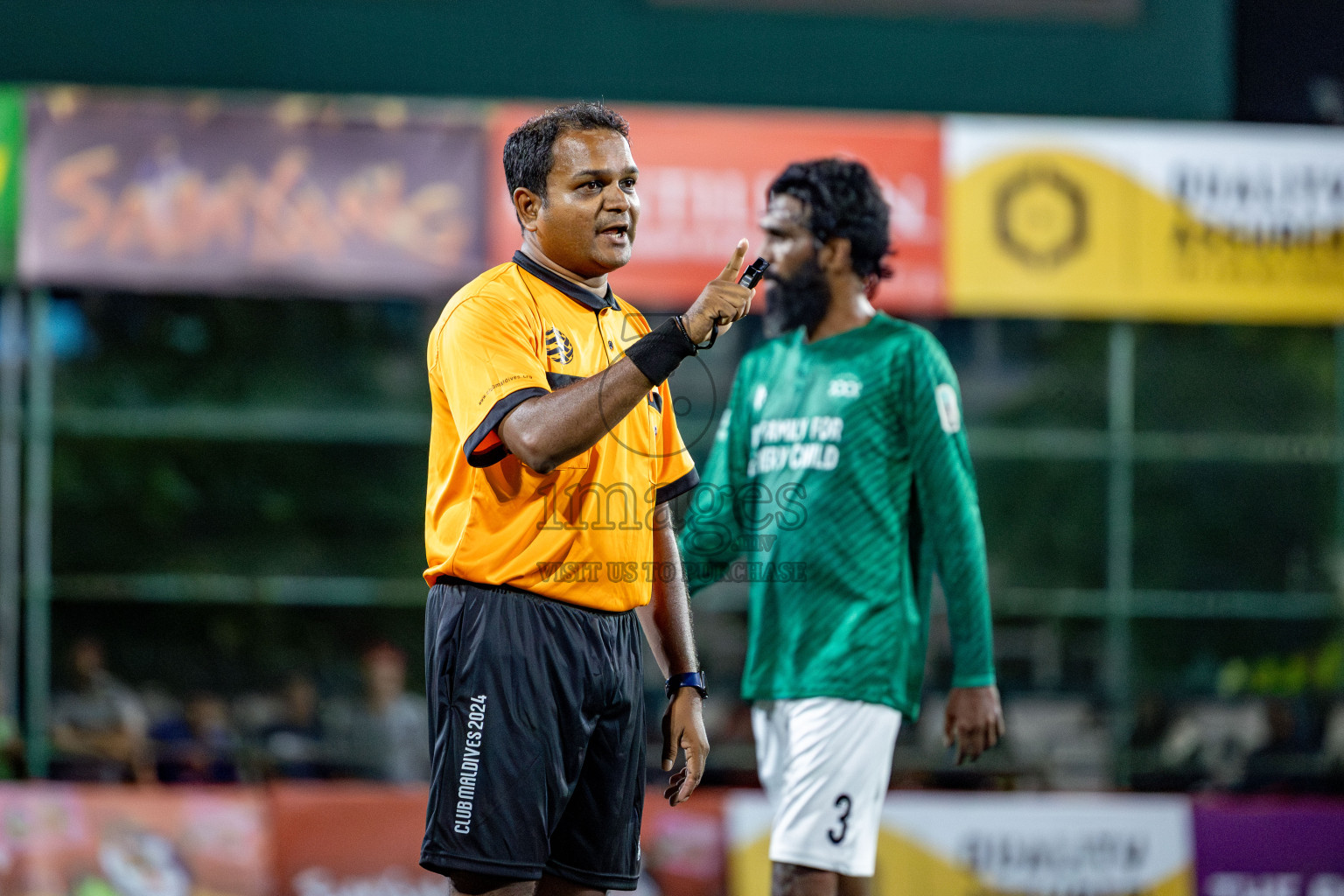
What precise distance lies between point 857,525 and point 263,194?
4.82 metres

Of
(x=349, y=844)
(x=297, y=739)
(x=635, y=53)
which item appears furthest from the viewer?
(x=635, y=53)

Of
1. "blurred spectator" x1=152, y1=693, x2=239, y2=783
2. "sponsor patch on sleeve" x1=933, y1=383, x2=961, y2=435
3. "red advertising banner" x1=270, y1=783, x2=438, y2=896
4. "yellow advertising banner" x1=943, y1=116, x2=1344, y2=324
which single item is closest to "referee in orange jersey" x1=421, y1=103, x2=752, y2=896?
"sponsor patch on sleeve" x1=933, y1=383, x2=961, y2=435

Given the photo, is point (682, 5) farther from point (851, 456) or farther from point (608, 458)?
point (608, 458)

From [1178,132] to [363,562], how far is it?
8670 millimetres

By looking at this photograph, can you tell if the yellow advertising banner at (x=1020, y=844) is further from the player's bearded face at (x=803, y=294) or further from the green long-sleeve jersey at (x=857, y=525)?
the player's bearded face at (x=803, y=294)

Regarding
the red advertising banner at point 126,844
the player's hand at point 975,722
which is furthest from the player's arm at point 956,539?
the red advertising banner at point 126,844

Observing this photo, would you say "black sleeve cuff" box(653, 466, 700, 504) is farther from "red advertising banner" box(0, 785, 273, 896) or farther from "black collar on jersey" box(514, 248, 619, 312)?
"red advertising banner" box(0, 785, 273, 896)

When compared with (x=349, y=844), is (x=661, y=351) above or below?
above

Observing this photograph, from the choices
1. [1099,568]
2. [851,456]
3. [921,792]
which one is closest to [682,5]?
[921,792]

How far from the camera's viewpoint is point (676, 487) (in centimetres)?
345

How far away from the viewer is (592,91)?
29.2 ft

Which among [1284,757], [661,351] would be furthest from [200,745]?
[661,351]

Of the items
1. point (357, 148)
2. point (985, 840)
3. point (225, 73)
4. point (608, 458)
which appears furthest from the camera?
point (225, 73)

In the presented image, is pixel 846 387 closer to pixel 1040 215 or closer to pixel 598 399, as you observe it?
pixel 598 399
